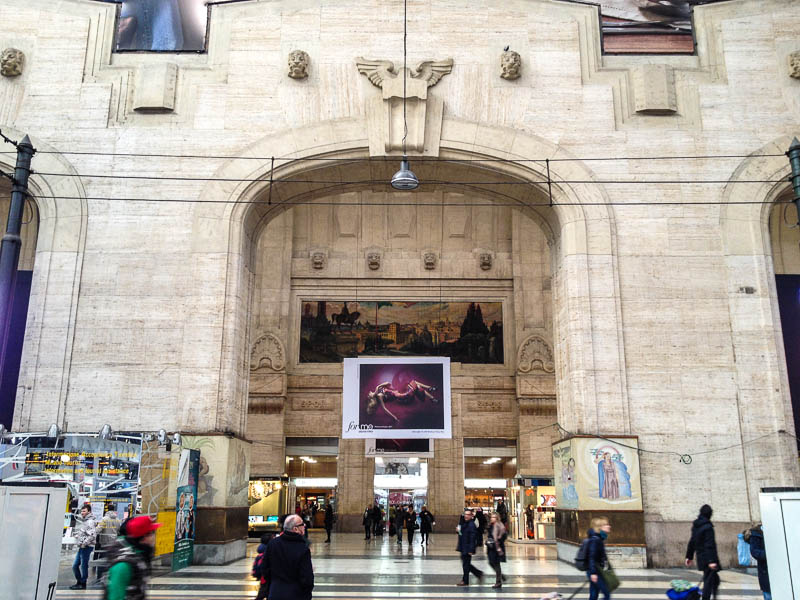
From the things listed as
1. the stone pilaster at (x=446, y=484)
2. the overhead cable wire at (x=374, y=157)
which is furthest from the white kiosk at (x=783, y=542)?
the stone pilaster at (x=446, y=484)

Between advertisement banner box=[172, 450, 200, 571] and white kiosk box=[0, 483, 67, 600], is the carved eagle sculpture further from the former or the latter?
white kiosk box=[0, 483, 67, 600]

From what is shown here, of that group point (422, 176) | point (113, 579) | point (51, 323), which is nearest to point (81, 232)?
point (51, 323)

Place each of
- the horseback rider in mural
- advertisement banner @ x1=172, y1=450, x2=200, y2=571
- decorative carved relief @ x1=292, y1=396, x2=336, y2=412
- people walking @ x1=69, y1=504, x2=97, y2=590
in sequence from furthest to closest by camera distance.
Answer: decorative carved relief @ x1=292, y1=396, x2=336, y2=412 < the horseback rider in mural < advertisement banner @ x1=172, y1=450, x2=200, y2=571 < people walking @ x1=69, y1=504, x2=97, y2=590

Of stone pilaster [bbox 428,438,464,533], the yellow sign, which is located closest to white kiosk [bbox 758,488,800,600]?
the yellow sign

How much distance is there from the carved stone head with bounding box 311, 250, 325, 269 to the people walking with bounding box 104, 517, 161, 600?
81.4ft

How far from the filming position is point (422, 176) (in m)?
21.5

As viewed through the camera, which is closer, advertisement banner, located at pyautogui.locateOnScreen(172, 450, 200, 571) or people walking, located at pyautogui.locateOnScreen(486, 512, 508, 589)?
people walking, located at pyautogui.locateOnScreen(486, 512, 508, 589)

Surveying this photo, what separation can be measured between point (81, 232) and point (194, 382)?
5.10 m

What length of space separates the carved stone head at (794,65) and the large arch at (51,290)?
19.4 metres

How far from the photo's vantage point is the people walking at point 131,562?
6629 mm

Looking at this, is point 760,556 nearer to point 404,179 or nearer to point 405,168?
point 404,179

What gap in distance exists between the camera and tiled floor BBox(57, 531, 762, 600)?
40.7 ft

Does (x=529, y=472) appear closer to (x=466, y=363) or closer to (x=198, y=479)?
(x=466, y=363)

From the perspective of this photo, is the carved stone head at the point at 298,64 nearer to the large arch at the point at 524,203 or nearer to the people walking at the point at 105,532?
the large arch at the point at 524,203
